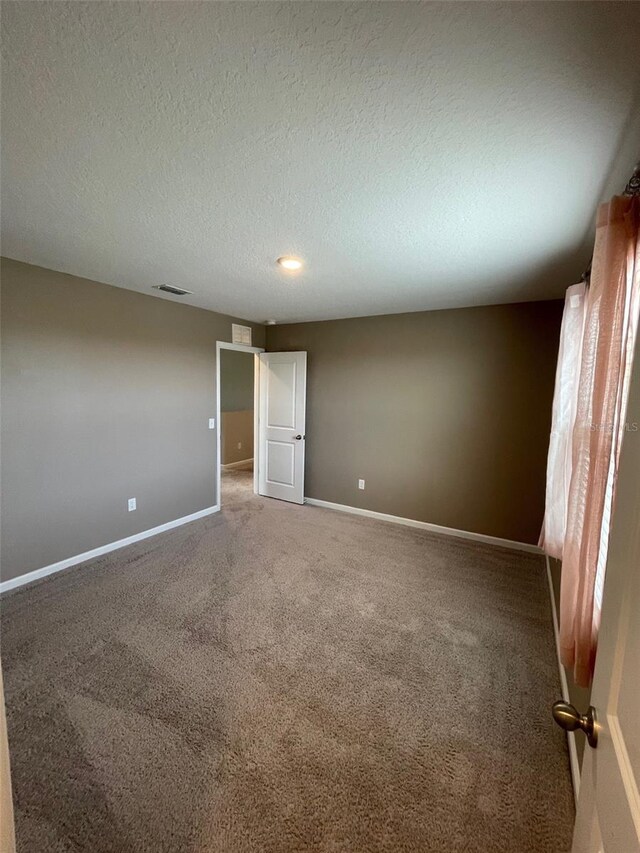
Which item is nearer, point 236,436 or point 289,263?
point 289,263

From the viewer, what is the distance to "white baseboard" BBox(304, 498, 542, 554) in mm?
3422

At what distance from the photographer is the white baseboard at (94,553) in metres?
2.58

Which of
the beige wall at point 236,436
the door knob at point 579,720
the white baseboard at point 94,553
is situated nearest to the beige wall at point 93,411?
the white baseboard at point 94,553

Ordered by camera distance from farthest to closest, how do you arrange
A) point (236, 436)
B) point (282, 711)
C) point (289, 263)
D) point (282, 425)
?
point (236, 436), point (282, 425), point (289, 263), point (282, 711)

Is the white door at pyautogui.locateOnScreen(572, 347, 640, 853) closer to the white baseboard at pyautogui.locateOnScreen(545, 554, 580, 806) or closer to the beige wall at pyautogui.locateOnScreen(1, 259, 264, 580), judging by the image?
the white baseboard at pyautogui.locateOnScreen(545, 554, 580, 806)

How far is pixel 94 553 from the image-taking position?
10.0 feet

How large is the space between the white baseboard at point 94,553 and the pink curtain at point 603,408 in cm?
344

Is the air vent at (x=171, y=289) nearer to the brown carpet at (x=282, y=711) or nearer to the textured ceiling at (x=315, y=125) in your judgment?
the textured ceiling at (x=315, y=125)

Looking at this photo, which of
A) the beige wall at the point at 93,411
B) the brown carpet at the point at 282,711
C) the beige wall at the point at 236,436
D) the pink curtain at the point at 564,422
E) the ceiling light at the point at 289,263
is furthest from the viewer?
the beige wall at the point at 236,436

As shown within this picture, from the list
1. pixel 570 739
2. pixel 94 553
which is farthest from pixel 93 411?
pixel 570 739

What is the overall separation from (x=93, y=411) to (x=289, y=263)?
2117mm

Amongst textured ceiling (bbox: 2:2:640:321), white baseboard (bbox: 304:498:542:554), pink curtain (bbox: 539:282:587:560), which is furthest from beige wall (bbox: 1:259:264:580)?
pink curtain (bbox: 539:282:587:560)

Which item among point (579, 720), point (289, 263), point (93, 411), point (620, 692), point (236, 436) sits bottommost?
point (236, 436)

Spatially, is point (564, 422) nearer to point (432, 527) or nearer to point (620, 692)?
point (620, 692)
